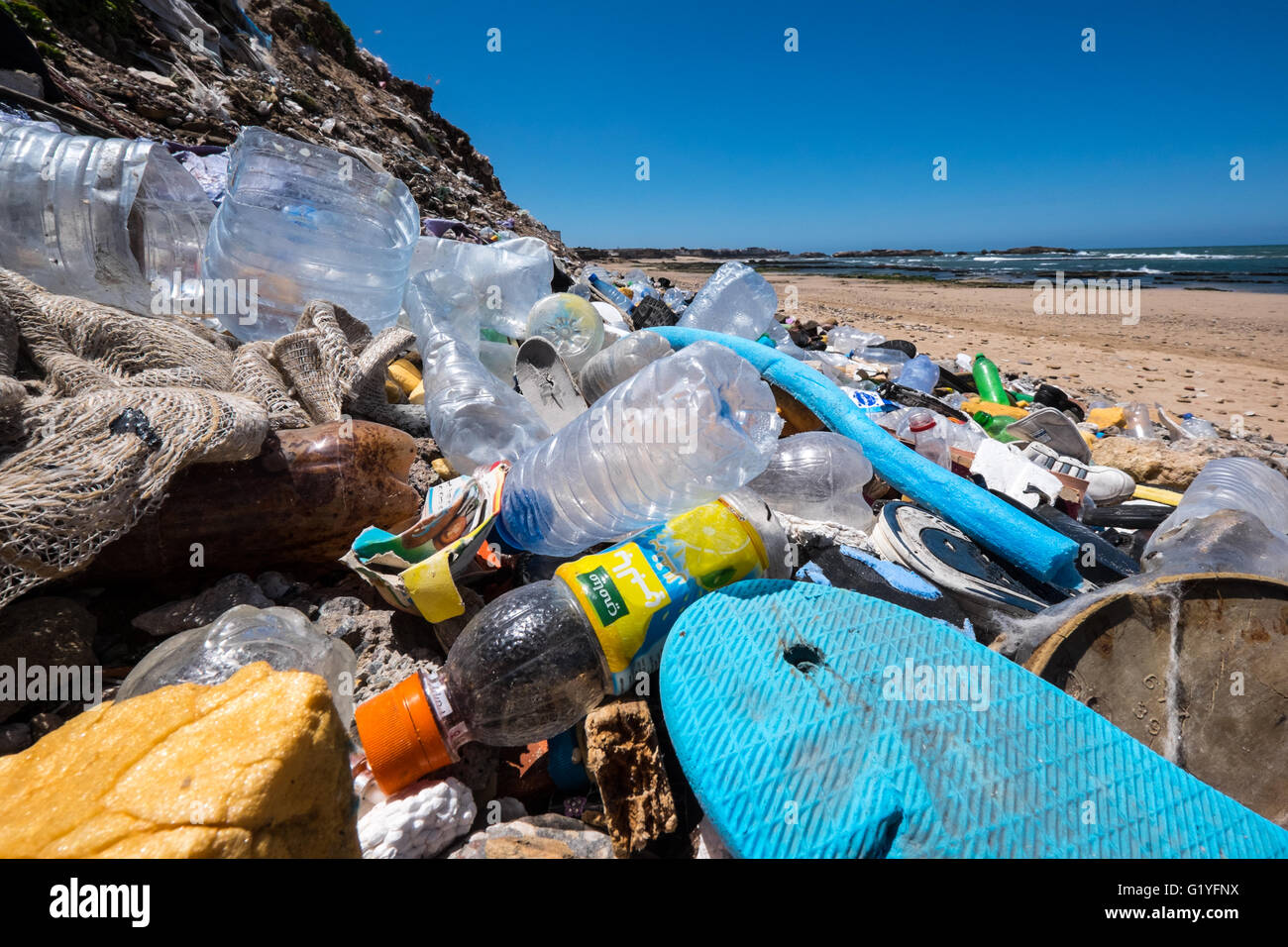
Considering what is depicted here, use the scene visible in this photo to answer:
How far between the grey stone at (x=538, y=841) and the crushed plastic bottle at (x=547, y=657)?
170mm

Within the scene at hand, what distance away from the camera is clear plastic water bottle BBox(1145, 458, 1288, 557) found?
2.33 metres

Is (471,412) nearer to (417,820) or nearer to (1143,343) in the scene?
(417,820)

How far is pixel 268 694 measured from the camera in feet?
2.65

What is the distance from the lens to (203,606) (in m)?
1.52

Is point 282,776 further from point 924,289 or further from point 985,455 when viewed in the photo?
point 924,289

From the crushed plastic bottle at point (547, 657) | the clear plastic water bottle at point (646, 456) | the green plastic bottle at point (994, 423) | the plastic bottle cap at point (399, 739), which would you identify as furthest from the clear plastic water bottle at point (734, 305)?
the plastic bottle cap at point (399, 739)

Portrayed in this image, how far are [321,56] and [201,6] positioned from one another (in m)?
3.68

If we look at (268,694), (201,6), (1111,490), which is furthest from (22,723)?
(201,6)

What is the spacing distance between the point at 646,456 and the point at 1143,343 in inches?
432

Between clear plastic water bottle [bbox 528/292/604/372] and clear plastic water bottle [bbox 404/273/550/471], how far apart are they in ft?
2.14

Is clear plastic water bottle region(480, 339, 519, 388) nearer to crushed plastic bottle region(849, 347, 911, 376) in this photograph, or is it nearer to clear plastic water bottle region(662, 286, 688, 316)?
clear plastic water bottle region(662, 286, 688, 316)

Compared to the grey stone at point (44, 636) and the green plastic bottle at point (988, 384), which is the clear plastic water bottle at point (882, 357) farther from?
the grey stone at point (44, 636)

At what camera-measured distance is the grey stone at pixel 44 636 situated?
1.29 m

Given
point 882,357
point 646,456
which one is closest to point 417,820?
point 646,456
